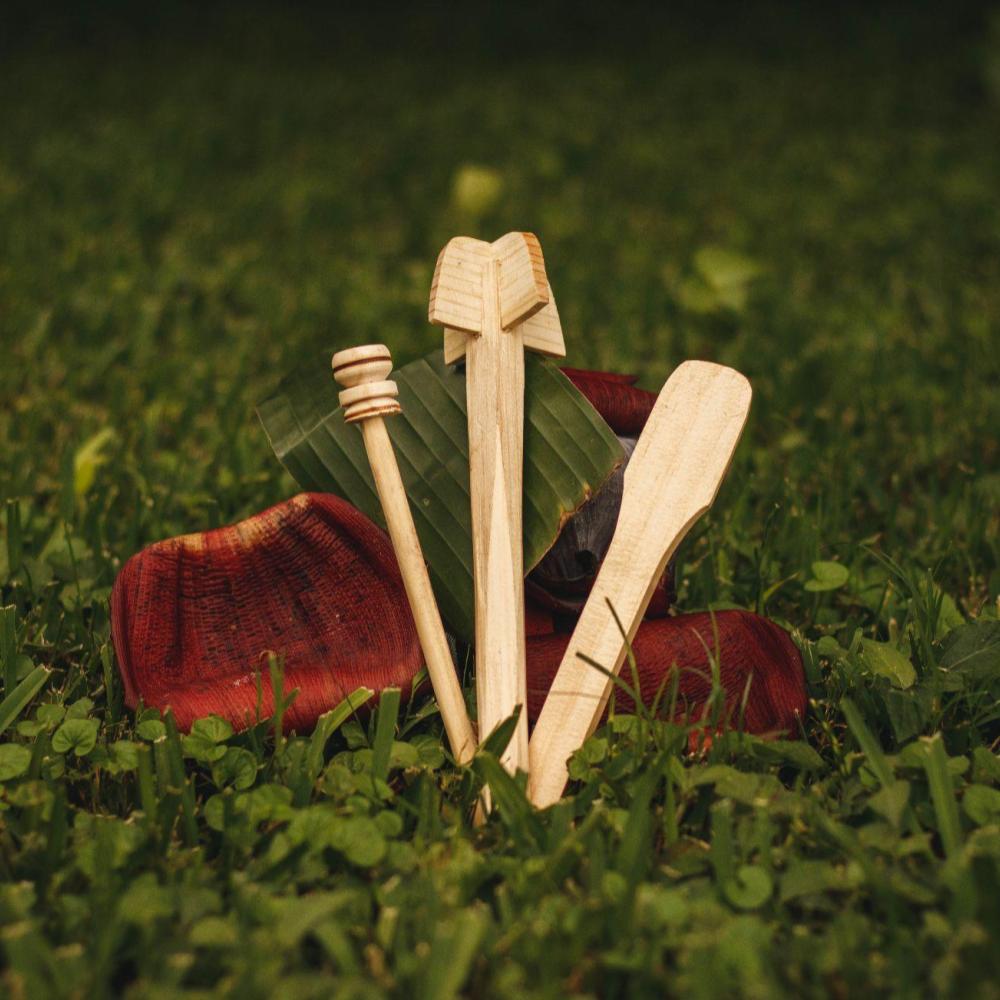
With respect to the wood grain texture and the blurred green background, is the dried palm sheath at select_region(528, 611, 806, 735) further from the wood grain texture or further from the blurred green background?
the blurred green background

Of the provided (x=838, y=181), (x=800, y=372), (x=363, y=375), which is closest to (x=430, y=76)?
(x=838, y=181)

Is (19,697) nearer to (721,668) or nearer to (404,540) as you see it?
(404,540)

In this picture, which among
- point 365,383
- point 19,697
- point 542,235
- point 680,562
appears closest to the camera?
point 365,383

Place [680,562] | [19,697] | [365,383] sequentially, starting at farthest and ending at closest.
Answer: [680,562]
[19,697]
[365,383]

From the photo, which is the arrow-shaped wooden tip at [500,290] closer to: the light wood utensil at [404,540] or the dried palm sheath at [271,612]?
the light wood utensil at [404,540]

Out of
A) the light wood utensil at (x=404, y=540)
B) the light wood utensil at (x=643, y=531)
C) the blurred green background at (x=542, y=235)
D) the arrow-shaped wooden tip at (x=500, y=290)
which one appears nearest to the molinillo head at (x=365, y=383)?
the light wood utensil at (x=404, y=540)

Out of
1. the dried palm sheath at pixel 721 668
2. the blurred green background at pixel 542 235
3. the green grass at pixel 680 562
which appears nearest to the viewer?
the green grass at pixel 680 562

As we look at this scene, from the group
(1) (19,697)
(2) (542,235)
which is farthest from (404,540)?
(2) (542,235)

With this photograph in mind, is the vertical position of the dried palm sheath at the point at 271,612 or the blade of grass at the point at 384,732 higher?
the dried palm sheath at the point at 271,612
